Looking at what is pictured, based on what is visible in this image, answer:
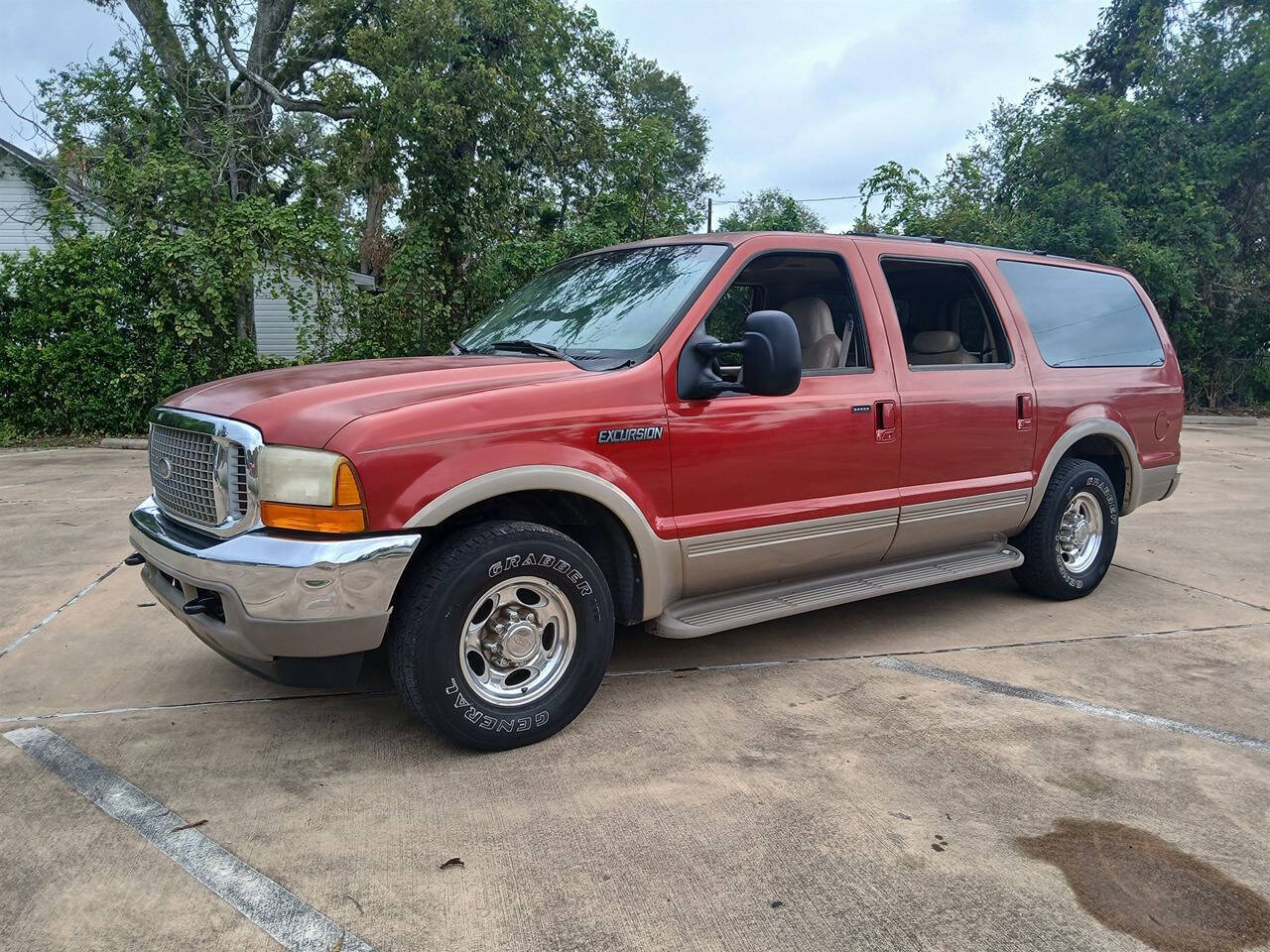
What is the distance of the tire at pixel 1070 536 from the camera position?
5129 mm

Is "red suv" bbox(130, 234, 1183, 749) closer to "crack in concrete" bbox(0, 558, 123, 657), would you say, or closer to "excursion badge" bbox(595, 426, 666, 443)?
"excursion badge" bbox(595, 426, 666, 443)

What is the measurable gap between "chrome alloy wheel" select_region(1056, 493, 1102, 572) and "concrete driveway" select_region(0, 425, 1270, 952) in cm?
60

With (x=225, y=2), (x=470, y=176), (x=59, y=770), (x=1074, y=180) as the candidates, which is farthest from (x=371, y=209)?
(x=59, y=770)

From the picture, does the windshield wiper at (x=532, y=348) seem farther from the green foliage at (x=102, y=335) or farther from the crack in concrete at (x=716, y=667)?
the green foliage at (x=102, y=335)

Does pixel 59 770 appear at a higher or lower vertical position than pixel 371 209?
lower

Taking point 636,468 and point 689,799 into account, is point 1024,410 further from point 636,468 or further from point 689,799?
point 689,799

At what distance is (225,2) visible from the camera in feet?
59.7

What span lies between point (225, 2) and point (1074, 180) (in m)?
16.3

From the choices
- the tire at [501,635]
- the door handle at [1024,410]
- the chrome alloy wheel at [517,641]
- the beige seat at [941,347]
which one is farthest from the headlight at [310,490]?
the door handle at [1024,410]

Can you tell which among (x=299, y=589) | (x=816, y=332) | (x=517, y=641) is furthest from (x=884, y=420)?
(x=299, y=589)

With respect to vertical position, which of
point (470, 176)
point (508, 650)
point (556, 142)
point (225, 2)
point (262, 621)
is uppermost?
point (225, 2)

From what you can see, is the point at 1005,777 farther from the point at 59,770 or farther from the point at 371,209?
the point at 371,209

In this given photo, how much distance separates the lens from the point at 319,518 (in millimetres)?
2963

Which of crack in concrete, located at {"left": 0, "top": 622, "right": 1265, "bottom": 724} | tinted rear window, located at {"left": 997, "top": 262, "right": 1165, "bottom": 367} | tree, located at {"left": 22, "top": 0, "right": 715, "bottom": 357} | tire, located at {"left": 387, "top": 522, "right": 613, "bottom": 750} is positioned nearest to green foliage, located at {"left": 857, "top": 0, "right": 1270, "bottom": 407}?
tree, located at {"left": 22, "top": 0, "right": 715, "bottom": 357}
